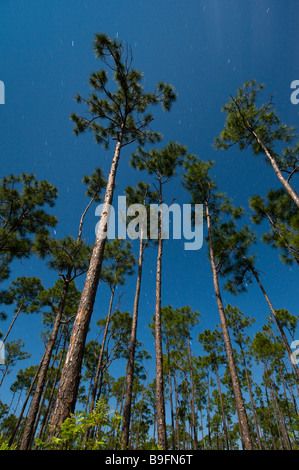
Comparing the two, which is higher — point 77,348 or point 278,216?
point 278,216

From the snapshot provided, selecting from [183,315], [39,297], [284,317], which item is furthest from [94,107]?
[284,317]

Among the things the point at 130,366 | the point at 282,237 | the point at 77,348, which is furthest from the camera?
the point at 282,237

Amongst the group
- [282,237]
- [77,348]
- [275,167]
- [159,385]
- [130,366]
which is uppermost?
[275,167]

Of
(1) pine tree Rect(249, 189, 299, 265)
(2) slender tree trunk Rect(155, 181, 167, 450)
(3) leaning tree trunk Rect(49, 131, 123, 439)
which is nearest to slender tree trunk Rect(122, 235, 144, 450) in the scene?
(2) slender tree trunk Rect(155, 181, 167, 450)

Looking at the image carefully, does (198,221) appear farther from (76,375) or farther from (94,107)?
(76,375)

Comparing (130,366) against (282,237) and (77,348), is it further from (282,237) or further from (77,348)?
(282,237)

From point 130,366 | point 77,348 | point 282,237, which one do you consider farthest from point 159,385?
point 282,237

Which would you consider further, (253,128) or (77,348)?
(253,128)

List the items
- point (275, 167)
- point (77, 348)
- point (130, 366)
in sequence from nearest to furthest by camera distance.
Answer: point (77, 348)
point (130, 366)
point (275, 167)

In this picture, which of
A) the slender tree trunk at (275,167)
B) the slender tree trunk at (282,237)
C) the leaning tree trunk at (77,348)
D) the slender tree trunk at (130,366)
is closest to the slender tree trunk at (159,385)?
the slender tree trunk at (130,366)

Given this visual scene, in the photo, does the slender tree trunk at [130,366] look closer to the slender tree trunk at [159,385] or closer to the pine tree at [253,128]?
the slender tree trunk at [159,385]

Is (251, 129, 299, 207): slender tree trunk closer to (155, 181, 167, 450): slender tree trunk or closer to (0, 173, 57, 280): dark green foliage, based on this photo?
(155, 181, 167, 450): slender tree trunk

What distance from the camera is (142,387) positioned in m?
25.4
